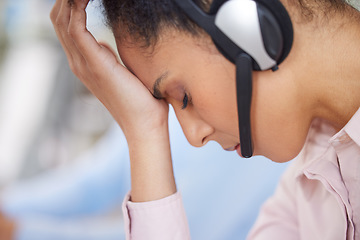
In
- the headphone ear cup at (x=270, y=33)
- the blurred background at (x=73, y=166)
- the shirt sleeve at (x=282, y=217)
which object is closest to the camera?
the headphone ear cup at (x=270, y=33)

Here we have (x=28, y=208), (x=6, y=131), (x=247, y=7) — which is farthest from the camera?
(x=6, y=131)

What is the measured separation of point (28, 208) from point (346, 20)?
124cm

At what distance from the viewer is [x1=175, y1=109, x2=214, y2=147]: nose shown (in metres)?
0.77

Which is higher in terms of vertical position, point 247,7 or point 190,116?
point 247,7

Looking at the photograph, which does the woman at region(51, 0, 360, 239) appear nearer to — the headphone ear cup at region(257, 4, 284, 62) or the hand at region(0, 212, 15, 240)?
the headphone ear cup at region(257, 4, 284, 62)

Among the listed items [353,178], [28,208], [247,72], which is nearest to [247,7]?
[247,72]

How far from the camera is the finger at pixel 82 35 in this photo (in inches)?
29.9

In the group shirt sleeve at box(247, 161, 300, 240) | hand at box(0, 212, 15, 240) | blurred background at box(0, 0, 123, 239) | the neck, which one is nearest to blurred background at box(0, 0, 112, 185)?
blurred background at box(0, 0, 123, 239)

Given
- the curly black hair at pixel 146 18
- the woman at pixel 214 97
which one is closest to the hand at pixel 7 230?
the woman at pixel 214 97

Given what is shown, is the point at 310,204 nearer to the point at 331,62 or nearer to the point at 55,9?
the point at 331,62

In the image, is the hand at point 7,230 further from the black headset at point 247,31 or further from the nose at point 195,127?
the black headset at point 247,31

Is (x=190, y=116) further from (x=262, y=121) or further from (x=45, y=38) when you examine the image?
(x=45, y=38)

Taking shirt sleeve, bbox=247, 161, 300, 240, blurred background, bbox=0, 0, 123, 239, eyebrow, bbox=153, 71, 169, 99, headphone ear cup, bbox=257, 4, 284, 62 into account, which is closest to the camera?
headphone ear cup, bbox=257, 4, 284, 62

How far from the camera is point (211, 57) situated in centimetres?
67
